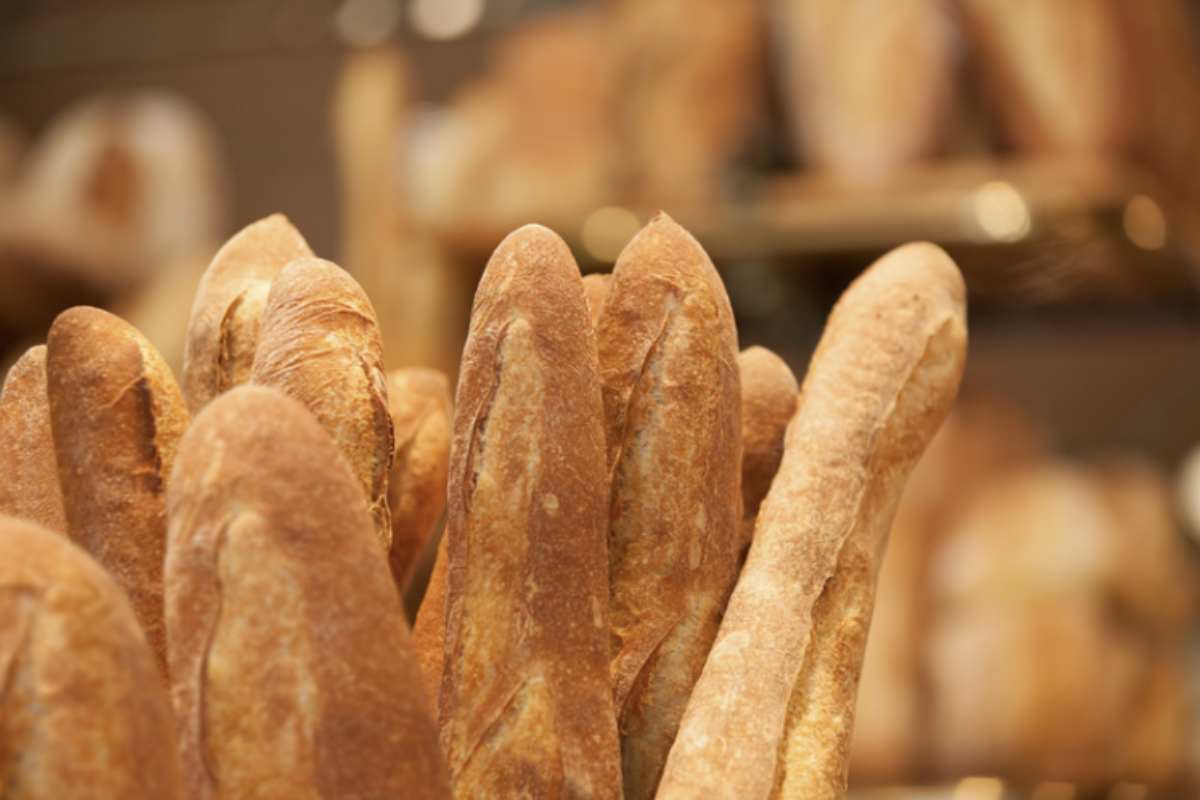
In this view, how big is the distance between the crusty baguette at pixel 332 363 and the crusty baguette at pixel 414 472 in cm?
11

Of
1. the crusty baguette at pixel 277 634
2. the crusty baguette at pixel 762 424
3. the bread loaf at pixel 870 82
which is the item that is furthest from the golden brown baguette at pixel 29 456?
the bread loaf at pixel 870 82

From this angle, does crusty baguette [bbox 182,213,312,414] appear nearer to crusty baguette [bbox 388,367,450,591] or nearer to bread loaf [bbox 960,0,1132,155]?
crusty baguette [bbox 388,367,450,591]

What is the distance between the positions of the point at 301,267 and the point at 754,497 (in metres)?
0.20

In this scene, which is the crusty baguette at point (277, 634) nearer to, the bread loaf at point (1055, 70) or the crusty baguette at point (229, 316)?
the crusty baguette at point (229, 316)

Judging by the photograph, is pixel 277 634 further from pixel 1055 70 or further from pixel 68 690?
pixel 1055 70

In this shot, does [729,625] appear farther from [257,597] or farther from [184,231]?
[184,231]

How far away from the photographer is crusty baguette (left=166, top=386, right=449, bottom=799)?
1.28ft

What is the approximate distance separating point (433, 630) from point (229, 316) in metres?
0.13

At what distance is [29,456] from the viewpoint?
507 millimetres

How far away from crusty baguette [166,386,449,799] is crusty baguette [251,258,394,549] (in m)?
0.06

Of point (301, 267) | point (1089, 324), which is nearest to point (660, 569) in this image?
point (301, 267)

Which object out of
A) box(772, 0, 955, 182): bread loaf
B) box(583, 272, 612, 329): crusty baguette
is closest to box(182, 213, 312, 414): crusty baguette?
box(583, 272, 612, 329): crusty baguette

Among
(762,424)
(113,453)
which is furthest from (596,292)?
(113,453)

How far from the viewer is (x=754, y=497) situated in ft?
1.97
